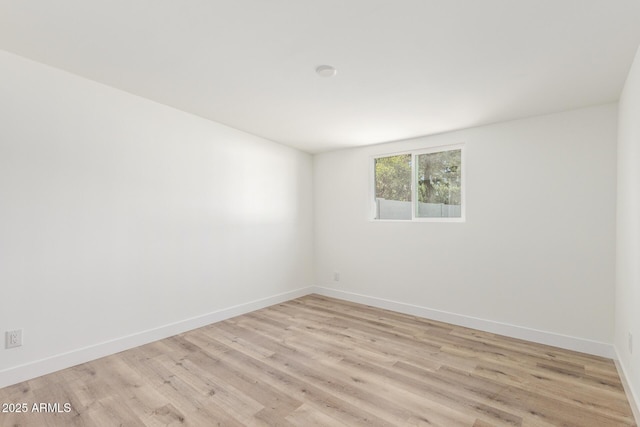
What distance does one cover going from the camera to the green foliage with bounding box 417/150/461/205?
3.61 meters

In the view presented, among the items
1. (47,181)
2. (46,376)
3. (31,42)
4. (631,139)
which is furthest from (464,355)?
(31,42)

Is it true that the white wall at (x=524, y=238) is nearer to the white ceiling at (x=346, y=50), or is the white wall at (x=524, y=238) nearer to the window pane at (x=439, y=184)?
the window pane at (x=439, y=184)

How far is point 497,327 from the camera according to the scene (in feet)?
10.5

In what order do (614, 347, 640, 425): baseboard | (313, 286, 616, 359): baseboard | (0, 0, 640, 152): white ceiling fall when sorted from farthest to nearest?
(313, 286, 616, 359): baseboard < (614, 347, 640, 425): baseboard < (0, 0, 640, 152): white ceiling

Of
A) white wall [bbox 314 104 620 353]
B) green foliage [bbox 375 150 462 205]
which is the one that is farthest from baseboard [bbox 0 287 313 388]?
green foliage [bbox 375 150 462 205]

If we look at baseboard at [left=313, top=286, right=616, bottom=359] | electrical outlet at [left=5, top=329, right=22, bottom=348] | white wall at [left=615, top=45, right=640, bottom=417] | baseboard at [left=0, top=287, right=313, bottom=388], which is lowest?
baseboard at [left=313, top=286, right=616, bottom=359]

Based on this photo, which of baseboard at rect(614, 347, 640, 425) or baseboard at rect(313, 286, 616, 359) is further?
baseboard at rect(313, 286, 616, 359)

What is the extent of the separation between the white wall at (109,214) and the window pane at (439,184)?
2151 millimetres

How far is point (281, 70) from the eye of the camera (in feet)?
7.39

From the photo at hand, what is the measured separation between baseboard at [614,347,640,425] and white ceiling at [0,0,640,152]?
216cm

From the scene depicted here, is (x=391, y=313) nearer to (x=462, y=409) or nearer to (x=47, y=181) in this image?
(x=462, y=409)

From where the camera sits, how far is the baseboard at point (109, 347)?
2168 millimetres

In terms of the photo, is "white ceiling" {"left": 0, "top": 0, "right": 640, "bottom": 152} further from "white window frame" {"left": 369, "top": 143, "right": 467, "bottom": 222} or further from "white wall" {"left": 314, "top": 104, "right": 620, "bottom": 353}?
"white window frame" {"left": 369, "top": 143, "right": 467, "bottom": 222}

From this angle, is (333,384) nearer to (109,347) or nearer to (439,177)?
(109,347)
